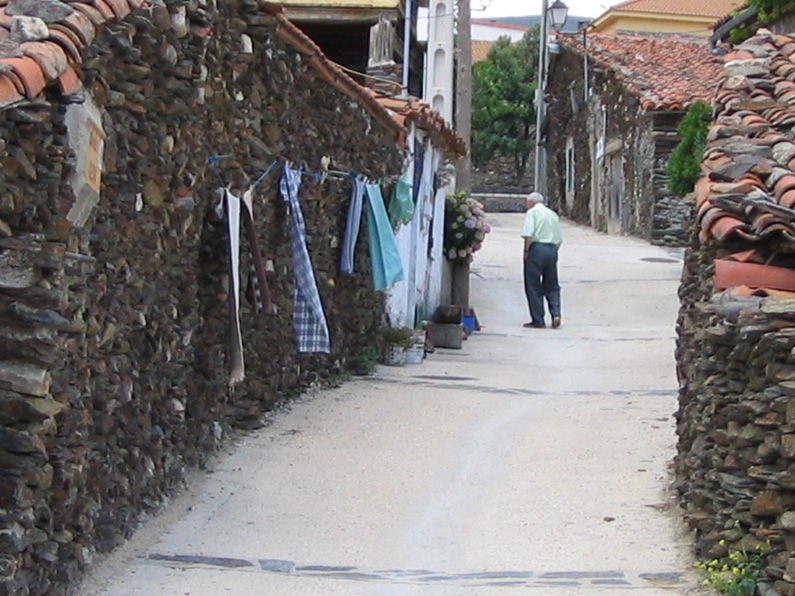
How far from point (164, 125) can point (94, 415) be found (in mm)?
1622

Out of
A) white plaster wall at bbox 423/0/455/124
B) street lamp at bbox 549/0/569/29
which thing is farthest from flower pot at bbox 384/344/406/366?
street lamp at bbox 549/0/569/29

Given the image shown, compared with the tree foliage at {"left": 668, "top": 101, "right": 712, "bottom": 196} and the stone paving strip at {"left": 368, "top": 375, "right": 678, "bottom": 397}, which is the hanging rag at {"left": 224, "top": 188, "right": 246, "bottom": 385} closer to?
the stone paving strip at {"left": 368, "top": 375, "right": 678, "bottom": 397}

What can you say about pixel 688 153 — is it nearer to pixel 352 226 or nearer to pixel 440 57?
pixel 440 57

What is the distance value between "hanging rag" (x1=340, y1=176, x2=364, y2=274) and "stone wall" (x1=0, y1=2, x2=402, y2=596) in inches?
31.2

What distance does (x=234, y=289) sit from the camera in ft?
23.3

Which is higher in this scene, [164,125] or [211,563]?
[164,125]

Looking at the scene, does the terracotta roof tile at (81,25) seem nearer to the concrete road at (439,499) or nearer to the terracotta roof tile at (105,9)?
the terracotta roof tile at (105,9)

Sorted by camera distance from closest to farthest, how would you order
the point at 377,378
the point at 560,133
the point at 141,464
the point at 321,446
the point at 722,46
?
the point at 141,464
the point at 321,446
the point at 377,378
the point at 722,46
the point at 560,133

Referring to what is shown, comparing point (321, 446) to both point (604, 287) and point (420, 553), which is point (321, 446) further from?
point (604, 287)

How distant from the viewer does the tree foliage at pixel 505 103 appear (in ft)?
124

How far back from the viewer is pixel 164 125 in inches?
241

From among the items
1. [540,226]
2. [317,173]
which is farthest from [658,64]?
[317,173]

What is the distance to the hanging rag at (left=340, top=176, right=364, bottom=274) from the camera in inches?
412

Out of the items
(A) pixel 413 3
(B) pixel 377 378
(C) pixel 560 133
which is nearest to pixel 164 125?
(B) pixel 377 378
